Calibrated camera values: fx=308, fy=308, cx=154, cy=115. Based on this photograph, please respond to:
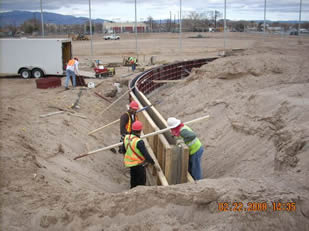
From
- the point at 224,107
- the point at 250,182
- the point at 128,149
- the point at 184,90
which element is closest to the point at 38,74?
the point at 184,90

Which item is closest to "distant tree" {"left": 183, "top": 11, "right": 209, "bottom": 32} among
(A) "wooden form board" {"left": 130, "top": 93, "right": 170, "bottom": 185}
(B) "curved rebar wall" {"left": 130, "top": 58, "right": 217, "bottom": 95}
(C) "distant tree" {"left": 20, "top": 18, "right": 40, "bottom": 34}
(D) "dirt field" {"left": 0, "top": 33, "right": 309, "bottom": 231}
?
(C) "distant tree" {"left": 20, "top": 18, "right": 40, "bottom": 34}

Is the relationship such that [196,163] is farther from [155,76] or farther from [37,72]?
[37,72]

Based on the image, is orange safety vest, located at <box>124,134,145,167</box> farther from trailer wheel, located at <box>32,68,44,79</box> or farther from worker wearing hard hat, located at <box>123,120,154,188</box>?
trailer wheel, located at <box>32,68,44,79</box>

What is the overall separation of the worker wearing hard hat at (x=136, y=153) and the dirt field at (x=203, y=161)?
599 mm

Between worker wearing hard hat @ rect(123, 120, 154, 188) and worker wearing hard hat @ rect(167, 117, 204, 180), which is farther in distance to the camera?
worker wearing hard hat @ rect(167, 117, 204, 180)

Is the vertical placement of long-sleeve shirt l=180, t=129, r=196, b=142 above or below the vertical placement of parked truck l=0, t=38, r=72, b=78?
below

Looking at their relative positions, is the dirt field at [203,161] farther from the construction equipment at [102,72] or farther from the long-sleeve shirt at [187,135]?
the construction equipment at [102,72]

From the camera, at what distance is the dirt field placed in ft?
14.1

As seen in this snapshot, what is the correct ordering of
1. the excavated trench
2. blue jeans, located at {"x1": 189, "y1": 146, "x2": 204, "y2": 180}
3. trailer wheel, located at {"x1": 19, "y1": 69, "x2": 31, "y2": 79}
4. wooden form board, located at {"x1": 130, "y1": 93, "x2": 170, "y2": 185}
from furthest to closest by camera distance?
trailer wheel, located at {"x1": 19, "y1": 69, "x2": 31, "y2": 79} → the excavated trench → wooden form board, located at {"x1": 130, "y1": 93, "x2": 170, "y2": 185} → blue jeans, located at {"x1": 189, "y1": 146, "x2": 204, "y2": 180}

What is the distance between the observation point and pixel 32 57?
17.9 m

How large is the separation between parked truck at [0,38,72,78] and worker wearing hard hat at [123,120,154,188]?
12.9 m

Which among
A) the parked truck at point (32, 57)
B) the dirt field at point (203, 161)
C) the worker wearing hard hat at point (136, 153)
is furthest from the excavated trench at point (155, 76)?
the parked truck at point (32, 57)

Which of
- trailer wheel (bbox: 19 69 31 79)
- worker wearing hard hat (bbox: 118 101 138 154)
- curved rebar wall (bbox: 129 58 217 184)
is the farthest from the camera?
trailer wheel (bbox: 19 69 31 79)

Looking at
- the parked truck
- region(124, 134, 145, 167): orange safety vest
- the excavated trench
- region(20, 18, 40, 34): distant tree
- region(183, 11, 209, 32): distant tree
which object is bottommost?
region(124, 134, 145, 167): orange safety vest
